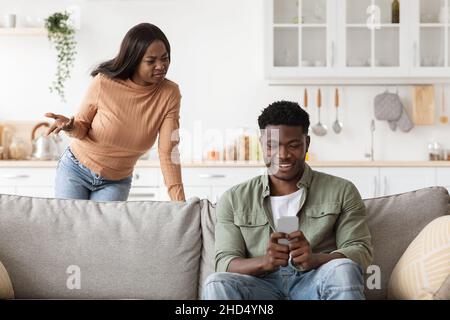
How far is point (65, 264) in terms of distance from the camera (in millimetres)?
2072

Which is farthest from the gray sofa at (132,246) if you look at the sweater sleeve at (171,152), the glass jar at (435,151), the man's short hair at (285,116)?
the glass jar at (435,151)

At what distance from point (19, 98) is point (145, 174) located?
3.59 ft

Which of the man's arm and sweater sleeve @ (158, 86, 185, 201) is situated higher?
sweater sleeve @ (158, 86, 185, 201)

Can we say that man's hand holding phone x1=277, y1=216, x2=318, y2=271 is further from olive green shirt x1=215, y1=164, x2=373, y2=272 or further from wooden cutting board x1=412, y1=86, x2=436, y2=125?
wooden cutting board x1=412, y1=86, x2=436, y2=125

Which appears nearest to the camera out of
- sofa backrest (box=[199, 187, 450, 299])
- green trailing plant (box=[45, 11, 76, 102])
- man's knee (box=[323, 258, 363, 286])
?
man's knee (box=[323, 258, 363, 286])

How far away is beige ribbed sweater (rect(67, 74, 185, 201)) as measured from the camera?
244 cm

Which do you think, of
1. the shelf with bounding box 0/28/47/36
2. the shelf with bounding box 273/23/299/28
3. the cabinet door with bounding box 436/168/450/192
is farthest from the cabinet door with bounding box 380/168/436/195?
the shelf with bounding box 0/28/47/36

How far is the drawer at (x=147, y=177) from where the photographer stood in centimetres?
413

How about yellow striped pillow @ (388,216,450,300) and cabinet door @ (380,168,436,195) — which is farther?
cabinet door @ (380,168,436,195)

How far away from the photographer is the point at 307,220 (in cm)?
188

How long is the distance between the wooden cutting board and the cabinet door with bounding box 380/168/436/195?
0.48 meters

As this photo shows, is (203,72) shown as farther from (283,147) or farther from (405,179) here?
(283,147)

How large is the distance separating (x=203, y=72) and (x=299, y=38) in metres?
0.66
